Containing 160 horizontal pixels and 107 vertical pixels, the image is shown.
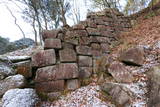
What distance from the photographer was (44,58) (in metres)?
3.83

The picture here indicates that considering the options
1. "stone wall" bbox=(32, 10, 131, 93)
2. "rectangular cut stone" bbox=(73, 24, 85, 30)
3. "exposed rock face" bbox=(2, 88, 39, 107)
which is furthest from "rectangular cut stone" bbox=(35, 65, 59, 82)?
"rectangular cut stone" bbox=(73, 24, 85, 30)

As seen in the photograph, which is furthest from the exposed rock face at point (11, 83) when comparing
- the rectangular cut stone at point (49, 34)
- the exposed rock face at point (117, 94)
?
the exposed rock face at point (117, 94)

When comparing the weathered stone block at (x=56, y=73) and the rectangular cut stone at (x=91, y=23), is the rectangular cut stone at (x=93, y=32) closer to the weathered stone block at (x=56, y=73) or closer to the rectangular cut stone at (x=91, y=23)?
the rectangular cut stone at (x=91, y=23)

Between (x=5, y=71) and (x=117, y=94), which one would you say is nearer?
(x=117, y=94)

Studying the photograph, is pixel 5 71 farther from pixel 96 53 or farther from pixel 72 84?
pixel 96 53

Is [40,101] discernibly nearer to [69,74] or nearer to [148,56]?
[69,74]

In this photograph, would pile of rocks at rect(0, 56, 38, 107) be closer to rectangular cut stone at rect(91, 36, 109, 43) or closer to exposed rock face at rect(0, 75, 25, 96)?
exposed rock face at rect(0, 75, 25, 96)

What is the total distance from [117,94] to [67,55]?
1.86m

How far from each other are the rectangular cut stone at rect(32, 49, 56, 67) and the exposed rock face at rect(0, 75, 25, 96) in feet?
1.96

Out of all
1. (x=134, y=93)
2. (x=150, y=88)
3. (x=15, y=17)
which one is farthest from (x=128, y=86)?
(x=15, y=17)

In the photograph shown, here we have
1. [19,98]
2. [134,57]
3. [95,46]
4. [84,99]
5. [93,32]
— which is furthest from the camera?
[93,32]

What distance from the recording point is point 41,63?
3818 millimetres

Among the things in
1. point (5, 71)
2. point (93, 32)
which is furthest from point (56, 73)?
point (93, 32)

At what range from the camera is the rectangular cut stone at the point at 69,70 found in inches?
150
